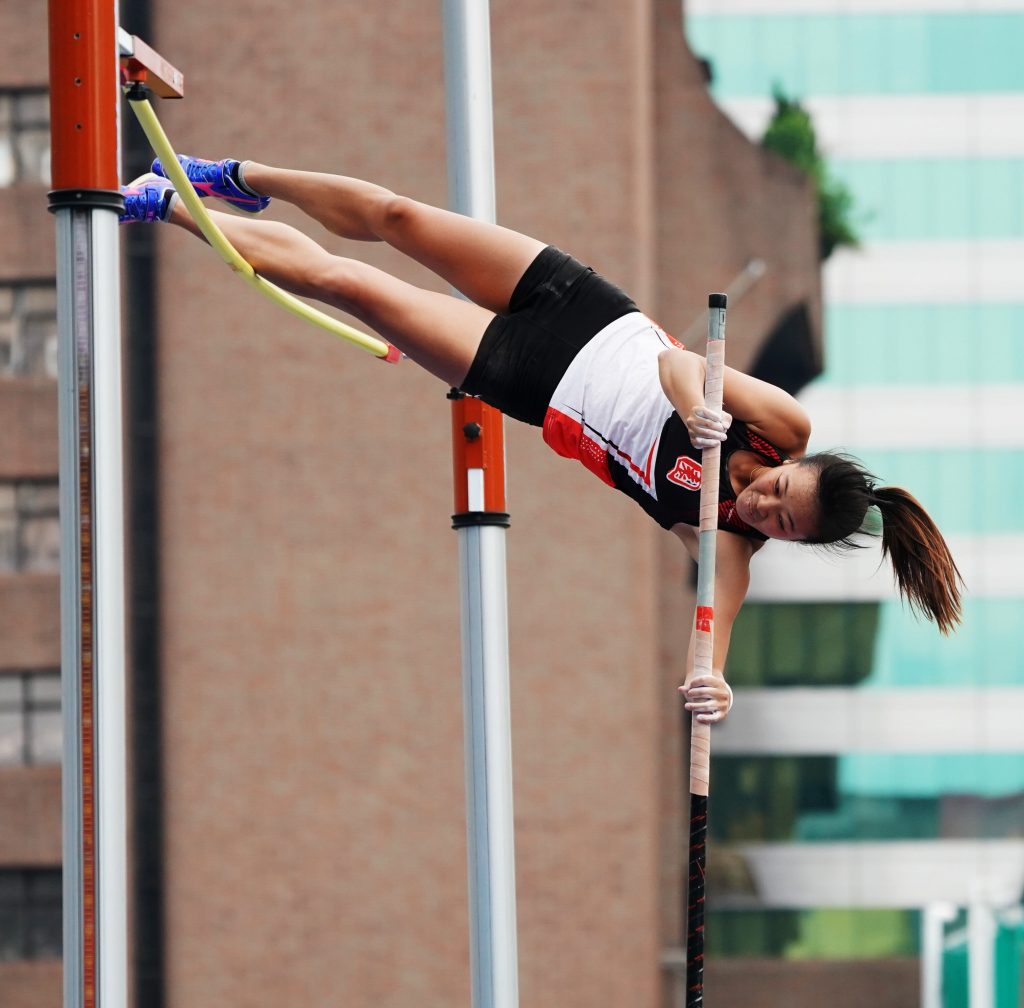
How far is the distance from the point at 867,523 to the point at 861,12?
21.4 meters

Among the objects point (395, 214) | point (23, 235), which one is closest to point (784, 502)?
point (395, 214)

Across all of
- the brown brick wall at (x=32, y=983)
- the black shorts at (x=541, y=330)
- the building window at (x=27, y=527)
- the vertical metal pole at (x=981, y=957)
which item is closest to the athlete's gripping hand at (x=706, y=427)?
the black shorts at (x=541, y=330)

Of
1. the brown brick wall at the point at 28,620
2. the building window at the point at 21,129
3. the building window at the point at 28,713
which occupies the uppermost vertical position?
the building window at the point at 21,129

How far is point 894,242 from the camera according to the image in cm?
2436

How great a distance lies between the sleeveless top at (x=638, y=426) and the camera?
4.58 m

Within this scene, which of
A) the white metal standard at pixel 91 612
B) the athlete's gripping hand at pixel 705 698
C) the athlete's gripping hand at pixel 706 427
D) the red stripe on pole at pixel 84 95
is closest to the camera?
the white metal standard at pixel 91 612

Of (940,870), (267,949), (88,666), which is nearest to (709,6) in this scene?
(940,870)

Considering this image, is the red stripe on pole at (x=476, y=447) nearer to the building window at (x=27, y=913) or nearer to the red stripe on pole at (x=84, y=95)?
the red stripe on pole at (x=84, y=95)

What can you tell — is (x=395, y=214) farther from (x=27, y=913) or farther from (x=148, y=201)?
(x=27, y=913)

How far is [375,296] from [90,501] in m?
1.32

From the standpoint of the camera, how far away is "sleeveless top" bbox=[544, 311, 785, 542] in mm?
4578

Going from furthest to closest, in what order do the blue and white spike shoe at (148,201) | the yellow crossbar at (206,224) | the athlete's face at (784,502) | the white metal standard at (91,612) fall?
the blue and white spike shoe at (148,201) → the athlete's face at (784,502) → the yellow crossbar at (206,224) → the white metal standard at (91,612)

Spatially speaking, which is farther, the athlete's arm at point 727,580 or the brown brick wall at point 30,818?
the brown brick wall at point 30,818

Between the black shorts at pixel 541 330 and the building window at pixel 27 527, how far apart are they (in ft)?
50.6
